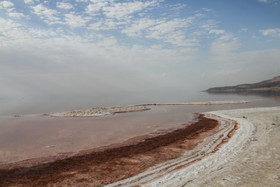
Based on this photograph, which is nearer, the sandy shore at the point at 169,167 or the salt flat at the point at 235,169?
the salt flat at the point at 235,169

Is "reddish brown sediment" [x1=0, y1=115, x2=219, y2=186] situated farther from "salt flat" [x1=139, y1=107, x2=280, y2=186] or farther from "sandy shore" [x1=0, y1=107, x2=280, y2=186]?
"salt flat" [x1=139, y1=107, x2=280, y2=186]

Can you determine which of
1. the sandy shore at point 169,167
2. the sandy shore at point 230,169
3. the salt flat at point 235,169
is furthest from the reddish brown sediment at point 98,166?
the salt flat at point 235,169

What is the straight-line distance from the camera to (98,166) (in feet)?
40.8

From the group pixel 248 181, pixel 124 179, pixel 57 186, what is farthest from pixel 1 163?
pixel 248 181

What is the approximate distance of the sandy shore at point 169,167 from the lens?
9172mm

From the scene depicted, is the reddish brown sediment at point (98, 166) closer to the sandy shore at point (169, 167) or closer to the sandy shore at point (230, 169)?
the sandy shore at point (169, 167)

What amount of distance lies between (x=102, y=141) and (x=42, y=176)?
27.9ft

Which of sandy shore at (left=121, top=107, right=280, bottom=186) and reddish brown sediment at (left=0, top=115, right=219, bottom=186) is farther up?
sandy shore at (left=121, top=107, right=280, bottom=186)

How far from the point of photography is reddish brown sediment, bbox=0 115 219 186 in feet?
34.9

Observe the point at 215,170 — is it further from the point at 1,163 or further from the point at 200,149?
the point at 1,163

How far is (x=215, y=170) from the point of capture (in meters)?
9.99

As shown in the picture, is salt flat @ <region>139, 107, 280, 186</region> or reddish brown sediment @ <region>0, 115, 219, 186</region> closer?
salt flat @ <region>139, 107, 280, 186</region>

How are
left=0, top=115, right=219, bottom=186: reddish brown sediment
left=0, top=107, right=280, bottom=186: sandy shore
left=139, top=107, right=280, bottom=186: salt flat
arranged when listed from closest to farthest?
1. left=139, top=107, right=280, bottom=186: salt flat
2. left=0, top=107, right=280, bottom=186: sandy shore
3. left=0, top=115, right=219, bottom=186: reddish brown sediment

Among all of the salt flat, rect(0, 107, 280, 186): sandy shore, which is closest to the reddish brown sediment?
rect(0, 107, 280, 186): sandy shore
